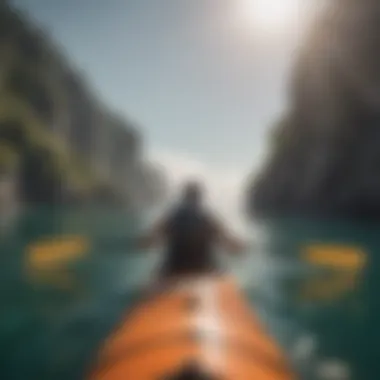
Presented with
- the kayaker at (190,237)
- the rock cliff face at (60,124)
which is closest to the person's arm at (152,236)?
the kayaker at (190,237)

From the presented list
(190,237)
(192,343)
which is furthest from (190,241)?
(192,343)

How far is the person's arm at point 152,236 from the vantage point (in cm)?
266

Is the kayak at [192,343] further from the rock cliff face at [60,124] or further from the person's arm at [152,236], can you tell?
the rock cliff face at [60,124]

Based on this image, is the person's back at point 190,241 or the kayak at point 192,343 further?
the person's back at point 190,241

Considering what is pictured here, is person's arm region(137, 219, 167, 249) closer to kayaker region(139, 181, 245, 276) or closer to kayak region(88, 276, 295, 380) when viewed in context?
kayaker region(139, 181, 245, 276)

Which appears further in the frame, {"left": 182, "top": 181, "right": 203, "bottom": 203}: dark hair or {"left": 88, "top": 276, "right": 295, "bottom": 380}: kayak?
{"left": 182, "top": 181, "right": 203, "bottom": 203}: dark hair

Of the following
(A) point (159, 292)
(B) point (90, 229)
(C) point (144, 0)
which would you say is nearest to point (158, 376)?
(A) point (159, 292)

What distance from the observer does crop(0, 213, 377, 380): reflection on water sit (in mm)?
2574

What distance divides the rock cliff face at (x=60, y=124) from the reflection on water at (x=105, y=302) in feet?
0.67

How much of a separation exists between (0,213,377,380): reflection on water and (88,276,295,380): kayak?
0.99ft

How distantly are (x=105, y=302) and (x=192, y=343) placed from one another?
103cm

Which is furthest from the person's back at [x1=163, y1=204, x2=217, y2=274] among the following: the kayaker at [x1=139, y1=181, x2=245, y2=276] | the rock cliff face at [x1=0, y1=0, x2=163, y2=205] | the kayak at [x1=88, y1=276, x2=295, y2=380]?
the kayak at [x1=88, y1=276, x2=295, y2=380]

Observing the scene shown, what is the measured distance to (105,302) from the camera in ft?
9.02

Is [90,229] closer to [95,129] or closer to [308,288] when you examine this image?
[95,129]
